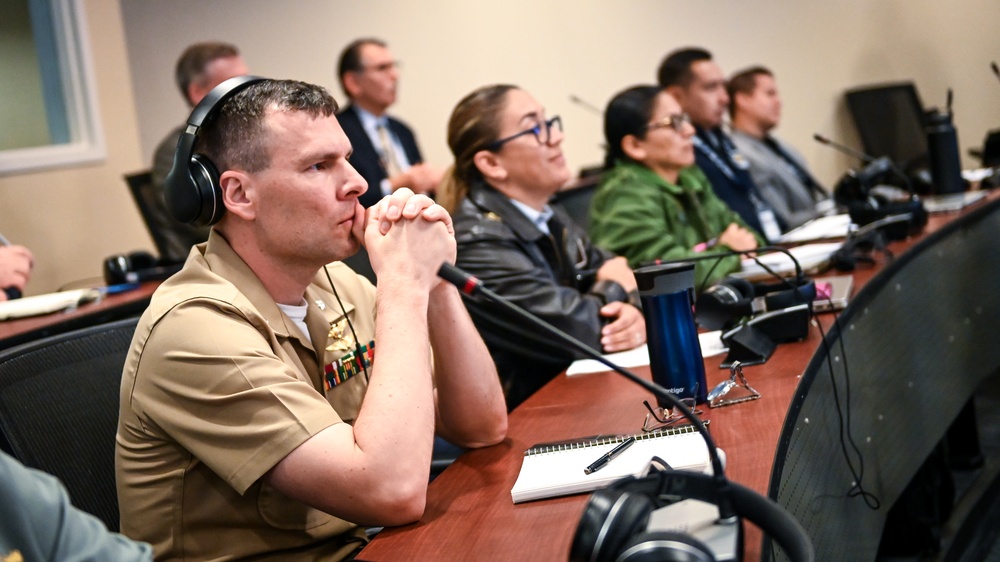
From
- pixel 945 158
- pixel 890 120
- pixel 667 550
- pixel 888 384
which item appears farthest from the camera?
pixel 890 120

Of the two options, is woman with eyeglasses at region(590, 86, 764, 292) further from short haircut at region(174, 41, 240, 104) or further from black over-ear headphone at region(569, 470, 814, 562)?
black over-ear headphone at region(569, 470, 814, 562)

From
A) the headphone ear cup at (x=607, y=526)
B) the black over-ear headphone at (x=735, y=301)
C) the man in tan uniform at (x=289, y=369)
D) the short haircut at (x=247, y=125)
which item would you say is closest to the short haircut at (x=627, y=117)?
the black over-ear headphone at (x=735, y=301)

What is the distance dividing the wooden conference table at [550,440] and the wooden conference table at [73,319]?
1.16 meters

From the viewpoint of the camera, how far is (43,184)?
13.6ft

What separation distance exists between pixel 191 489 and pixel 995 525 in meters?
2.10

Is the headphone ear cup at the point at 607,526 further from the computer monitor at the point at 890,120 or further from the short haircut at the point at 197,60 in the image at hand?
the computer monitor at the point at 890,120

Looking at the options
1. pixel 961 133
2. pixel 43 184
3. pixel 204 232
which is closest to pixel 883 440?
pixel 204 232

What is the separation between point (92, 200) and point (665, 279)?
349 cm

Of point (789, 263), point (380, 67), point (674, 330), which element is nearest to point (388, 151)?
point (380, 67)

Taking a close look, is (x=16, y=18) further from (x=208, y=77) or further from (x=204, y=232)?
(x=204, y=232)

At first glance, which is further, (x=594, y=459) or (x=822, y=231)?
(x=822, y=231)

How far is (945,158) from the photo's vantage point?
348 cm

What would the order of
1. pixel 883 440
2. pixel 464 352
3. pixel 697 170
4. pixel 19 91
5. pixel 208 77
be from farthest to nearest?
pixel 19 91 → pixel 208 77 → pixel 697 170 → pixel 883 440 → pixel 464 352

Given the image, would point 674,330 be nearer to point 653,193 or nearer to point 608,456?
point 608,456
